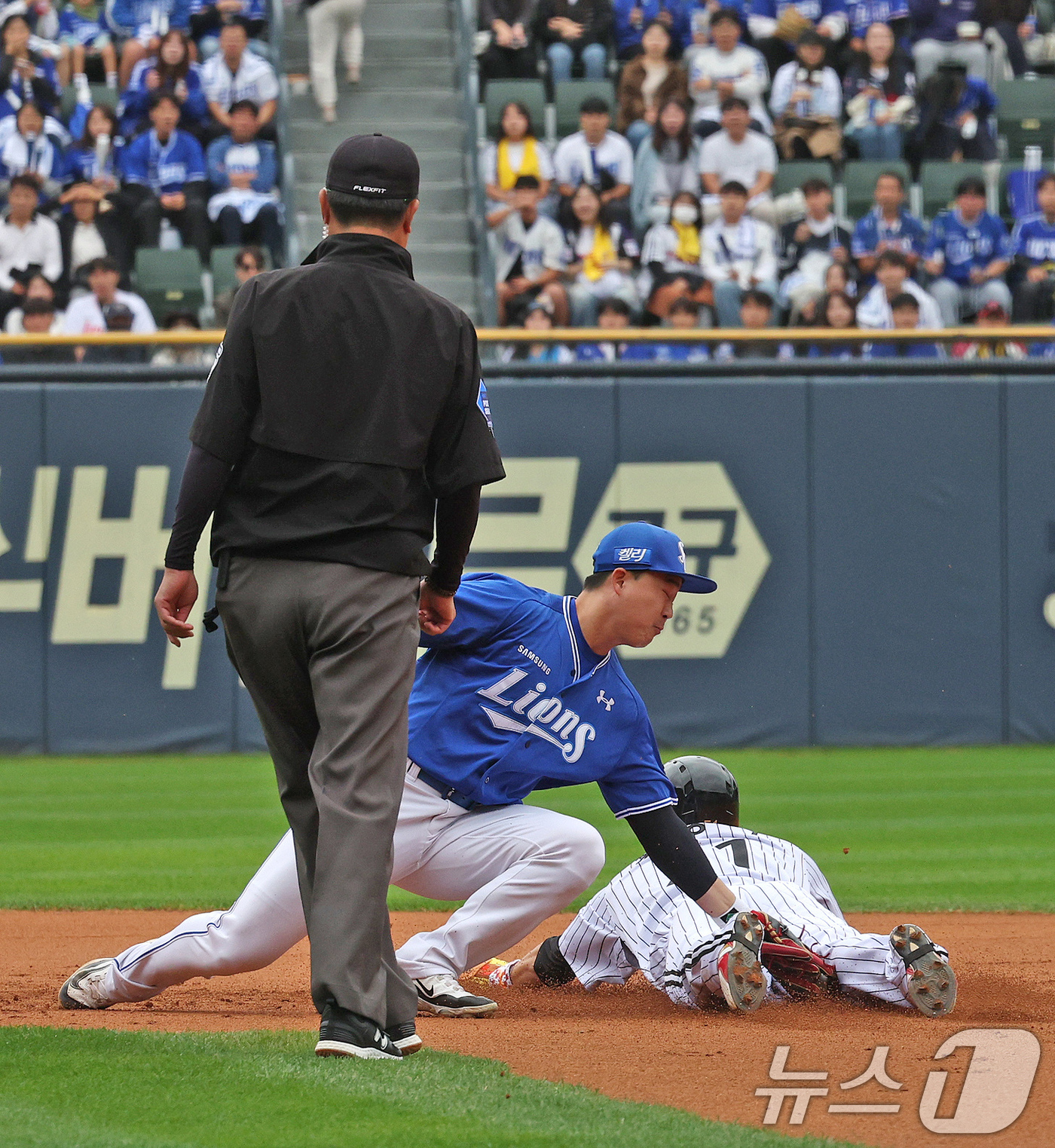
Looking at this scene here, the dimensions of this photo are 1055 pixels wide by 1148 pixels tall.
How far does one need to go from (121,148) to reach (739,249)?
202 inches

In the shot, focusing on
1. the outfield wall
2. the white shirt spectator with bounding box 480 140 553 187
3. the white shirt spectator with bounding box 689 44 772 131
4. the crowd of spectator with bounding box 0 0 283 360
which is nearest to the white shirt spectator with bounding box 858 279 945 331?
the outfield wall

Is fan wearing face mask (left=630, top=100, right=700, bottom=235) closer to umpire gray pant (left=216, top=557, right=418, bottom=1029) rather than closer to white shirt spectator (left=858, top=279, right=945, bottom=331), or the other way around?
white shirt spectator (left=858, top=279, right=945, bottom=331)

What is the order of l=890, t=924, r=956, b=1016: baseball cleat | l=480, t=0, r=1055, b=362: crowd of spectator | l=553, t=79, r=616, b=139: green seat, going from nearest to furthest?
l=890, t=924, r=956, b=1016: baseball cleat, l=480, t=0, r=1055, b=362: crowd of spectator, l=553, t=79, r=616, b=139: green seat

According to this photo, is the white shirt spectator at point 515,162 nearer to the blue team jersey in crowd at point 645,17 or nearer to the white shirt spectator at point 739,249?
the white shirt spectator at point 739,249

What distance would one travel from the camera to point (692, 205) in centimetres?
1373

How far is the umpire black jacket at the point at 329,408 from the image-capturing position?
3.47 meters

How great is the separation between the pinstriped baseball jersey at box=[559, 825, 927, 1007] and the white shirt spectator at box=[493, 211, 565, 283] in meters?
9.13

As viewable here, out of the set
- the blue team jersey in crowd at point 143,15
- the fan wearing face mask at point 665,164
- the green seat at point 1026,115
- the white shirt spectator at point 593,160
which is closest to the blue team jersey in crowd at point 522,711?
the fan wearing face mask at point 665,164

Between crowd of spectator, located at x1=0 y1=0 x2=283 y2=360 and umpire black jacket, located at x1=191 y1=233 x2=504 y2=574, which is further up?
crowd of spectator, located at x1=0 y1=0 x2=283 y2=360

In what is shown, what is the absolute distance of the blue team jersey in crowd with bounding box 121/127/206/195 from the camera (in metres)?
14.1

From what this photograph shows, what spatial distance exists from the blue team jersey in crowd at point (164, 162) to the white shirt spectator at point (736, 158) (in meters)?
4.15

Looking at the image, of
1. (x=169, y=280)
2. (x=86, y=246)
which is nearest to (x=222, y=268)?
(x=169, y=280)

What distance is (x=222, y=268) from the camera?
13516 mm

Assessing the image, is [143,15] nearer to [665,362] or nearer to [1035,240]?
[665,362]
